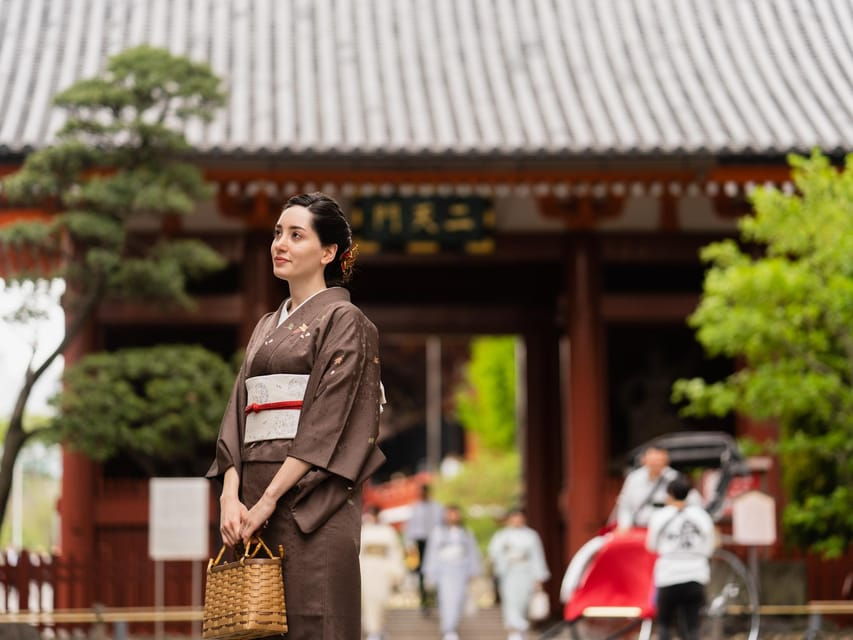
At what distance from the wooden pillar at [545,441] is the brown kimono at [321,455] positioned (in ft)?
40.3

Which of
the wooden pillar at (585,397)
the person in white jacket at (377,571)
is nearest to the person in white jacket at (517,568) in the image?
the wooden pillar at (585,397)

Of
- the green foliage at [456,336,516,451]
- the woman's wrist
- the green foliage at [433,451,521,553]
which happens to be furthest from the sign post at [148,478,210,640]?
the green foliage at [456,336,516,451]

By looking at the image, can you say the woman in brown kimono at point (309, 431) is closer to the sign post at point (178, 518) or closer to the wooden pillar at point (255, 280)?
the sign post at point (178, 518)

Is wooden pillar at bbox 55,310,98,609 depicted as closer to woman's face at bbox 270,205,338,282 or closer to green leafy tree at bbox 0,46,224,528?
green leafy tree at bbox 0,46,224,528

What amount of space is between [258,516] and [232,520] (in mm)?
102

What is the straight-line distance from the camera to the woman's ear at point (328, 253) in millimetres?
4750

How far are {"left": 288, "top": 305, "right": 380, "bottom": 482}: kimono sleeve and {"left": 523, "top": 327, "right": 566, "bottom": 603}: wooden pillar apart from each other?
12342mm

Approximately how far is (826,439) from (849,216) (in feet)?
6.42

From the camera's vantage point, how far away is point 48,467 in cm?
4144

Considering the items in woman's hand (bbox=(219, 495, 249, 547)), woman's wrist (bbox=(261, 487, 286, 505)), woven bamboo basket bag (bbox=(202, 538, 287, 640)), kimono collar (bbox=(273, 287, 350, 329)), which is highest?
kimono collar (bbox=(273, 287, 350, 329))

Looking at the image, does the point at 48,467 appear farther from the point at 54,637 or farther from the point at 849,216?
the point at 849,216

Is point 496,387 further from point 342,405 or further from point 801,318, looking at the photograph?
point 342,405

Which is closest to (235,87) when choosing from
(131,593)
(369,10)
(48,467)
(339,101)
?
(339,101)

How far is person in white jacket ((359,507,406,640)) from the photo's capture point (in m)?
13.1
